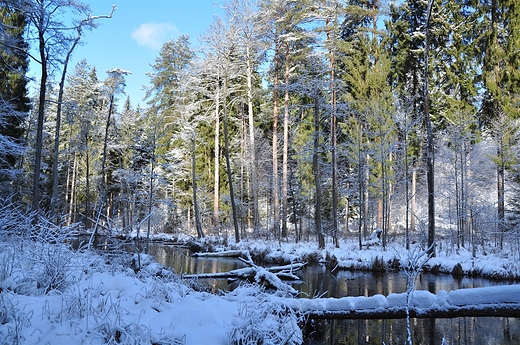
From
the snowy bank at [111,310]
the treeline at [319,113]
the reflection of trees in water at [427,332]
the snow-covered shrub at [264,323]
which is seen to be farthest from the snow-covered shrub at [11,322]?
the treeline at [319,113]

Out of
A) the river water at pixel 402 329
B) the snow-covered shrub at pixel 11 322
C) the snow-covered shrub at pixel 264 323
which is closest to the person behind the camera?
the snow-covered shrub at pixel 11 322

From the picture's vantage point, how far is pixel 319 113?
17859mm

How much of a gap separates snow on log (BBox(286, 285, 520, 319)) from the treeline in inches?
351

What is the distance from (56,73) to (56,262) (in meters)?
12.2

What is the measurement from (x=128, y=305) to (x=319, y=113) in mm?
15816

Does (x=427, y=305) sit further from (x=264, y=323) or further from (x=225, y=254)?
(x=225, y=254)

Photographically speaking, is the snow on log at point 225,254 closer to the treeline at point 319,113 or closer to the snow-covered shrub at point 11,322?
the treeline at point 319,113

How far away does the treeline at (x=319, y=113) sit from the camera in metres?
15.1

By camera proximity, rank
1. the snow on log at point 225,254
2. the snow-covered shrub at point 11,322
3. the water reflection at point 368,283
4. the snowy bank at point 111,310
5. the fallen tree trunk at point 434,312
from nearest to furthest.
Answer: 1. the snow-covered shrub at point 11,322
2. the snowy bank at point 111,310
3. the fallen tree trunk at point 434,312
4. the water reflection at point 368,283
5. the snow on log at point 225,254

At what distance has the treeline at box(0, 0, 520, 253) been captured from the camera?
15148 millimetres

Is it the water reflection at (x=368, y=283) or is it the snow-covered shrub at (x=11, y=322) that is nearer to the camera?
the snow-covered shrub at (x=11, y=322)

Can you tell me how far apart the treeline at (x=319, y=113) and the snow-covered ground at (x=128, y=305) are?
7.17 metres

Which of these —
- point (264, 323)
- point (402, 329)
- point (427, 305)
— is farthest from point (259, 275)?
point (427, 305)

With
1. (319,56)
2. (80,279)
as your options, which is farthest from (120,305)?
(319,56)
